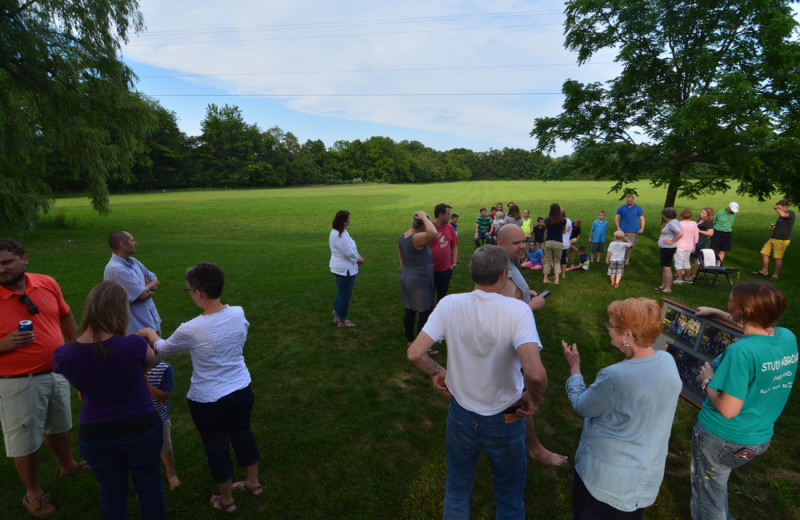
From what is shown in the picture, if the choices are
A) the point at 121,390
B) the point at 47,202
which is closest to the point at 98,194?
the point at 47,202

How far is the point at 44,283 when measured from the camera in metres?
3.20

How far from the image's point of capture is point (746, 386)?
2.20 meters

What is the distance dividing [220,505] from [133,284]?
224cm

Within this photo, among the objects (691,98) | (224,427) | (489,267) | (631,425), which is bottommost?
(224,427)

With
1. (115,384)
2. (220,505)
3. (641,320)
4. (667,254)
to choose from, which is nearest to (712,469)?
(641,320)

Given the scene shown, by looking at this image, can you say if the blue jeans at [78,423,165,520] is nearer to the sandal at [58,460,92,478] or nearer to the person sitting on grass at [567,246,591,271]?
the sandal at [58,460,92,478]

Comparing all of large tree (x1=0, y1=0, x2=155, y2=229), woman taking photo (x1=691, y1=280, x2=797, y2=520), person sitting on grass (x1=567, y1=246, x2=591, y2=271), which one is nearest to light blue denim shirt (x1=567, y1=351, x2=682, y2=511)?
woman taking photo (x1=691, y1=280, x2=797, y2=520)

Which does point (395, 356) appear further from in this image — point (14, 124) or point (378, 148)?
point (378, 148)

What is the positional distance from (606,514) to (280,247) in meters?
15.4

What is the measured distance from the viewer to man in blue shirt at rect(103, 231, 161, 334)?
11.9 ft

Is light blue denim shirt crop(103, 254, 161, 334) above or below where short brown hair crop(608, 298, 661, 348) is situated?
below

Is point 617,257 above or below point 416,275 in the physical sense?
below

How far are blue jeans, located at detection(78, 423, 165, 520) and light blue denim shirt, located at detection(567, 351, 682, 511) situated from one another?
8.88 ft

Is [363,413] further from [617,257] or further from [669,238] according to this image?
[669,238]
